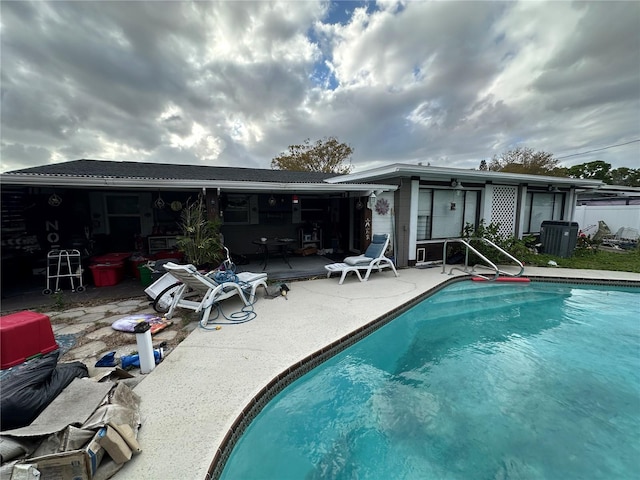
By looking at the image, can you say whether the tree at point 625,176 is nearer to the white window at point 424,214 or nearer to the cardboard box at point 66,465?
the white window at point 424,214

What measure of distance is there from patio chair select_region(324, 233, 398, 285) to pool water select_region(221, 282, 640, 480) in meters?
2.01

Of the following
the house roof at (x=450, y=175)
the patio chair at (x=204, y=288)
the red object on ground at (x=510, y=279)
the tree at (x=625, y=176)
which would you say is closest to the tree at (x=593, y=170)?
the tree at (x=625, y=176)

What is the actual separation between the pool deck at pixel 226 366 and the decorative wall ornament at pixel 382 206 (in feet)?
8.08

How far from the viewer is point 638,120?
14.7 metres

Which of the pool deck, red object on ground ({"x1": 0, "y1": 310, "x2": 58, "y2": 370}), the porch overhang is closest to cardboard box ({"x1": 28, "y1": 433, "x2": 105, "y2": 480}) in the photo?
the pool deck

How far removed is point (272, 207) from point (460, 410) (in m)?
8.19

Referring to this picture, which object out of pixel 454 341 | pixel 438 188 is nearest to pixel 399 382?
pixel 454 341

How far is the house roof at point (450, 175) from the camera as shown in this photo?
272 inches

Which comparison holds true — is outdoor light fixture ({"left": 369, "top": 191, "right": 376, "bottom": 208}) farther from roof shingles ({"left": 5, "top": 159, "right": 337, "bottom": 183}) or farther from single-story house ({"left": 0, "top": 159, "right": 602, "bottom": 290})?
roof shingles ({"left": 5, "top": 159, "right": 337, "bottom": 183})

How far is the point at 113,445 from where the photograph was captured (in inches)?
67.5

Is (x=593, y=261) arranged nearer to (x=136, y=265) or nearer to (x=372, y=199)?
(x=372, y=199)

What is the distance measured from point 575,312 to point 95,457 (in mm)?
7390

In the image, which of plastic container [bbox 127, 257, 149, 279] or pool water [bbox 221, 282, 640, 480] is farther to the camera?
plastic container [bbox 127, 257, 149, 279]

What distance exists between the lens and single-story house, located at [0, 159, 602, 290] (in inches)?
248
